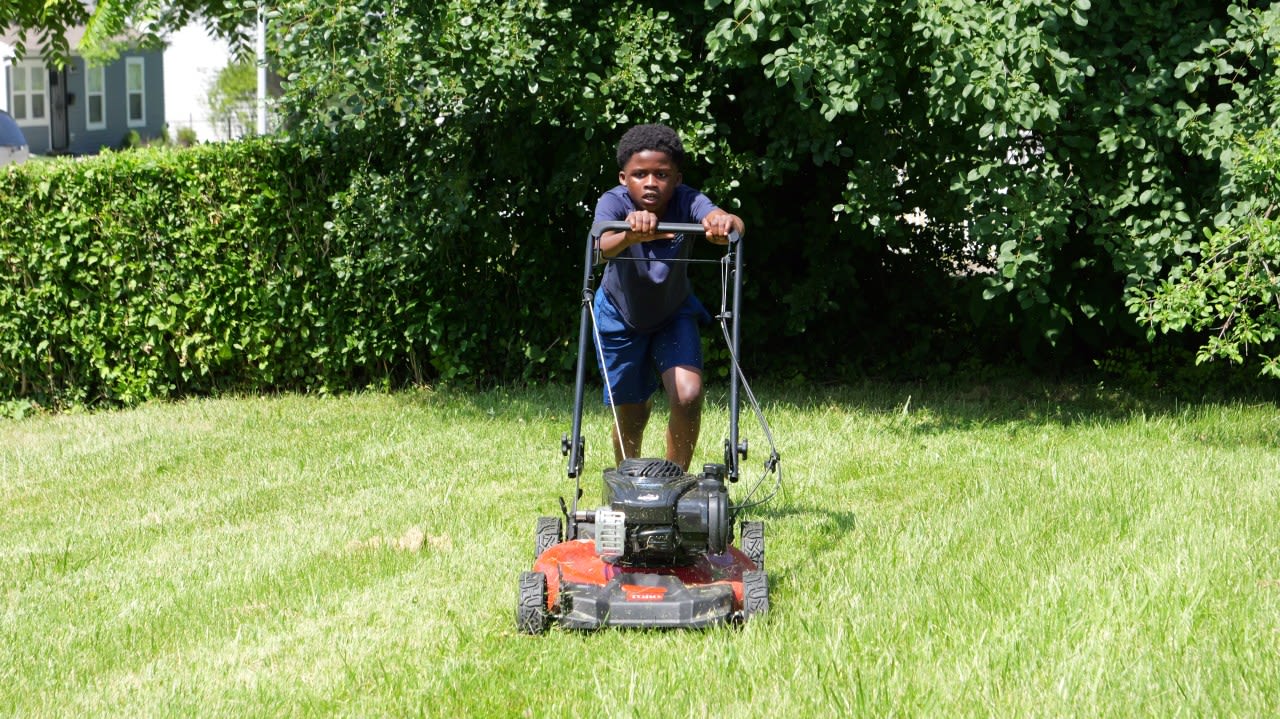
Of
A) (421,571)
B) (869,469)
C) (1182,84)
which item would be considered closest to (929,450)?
(869,469)

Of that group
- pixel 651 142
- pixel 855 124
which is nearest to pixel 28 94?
pixel 855 124

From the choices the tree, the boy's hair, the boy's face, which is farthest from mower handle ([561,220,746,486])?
the tree

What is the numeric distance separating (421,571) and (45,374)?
22.2 ft

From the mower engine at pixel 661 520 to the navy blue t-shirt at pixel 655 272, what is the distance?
1076 mm

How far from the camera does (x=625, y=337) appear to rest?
611 centimetres

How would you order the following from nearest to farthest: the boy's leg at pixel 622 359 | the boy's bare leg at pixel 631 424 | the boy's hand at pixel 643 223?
the boy's hand at pixel 643 223 < the boy's leg at pixel 622 359 < the boy's bare leg at pixel 631 424

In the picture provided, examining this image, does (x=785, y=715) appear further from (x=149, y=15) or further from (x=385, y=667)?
(x=149, y=15)

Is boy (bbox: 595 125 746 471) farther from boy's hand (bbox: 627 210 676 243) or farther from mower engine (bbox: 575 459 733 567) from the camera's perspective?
mower engine (bbox: 575 459 733 567)

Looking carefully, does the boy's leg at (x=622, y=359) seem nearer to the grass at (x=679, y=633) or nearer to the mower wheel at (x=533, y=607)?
the grass at (x=679, y=633)

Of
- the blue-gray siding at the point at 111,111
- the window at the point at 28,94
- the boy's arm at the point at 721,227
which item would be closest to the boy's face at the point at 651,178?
the boy's arm at the point at 721,227

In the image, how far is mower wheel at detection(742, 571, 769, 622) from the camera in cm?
489

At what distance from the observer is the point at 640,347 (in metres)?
6.12

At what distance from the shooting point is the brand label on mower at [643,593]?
492 cm

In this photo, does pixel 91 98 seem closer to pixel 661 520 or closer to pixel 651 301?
pixel 651 301
